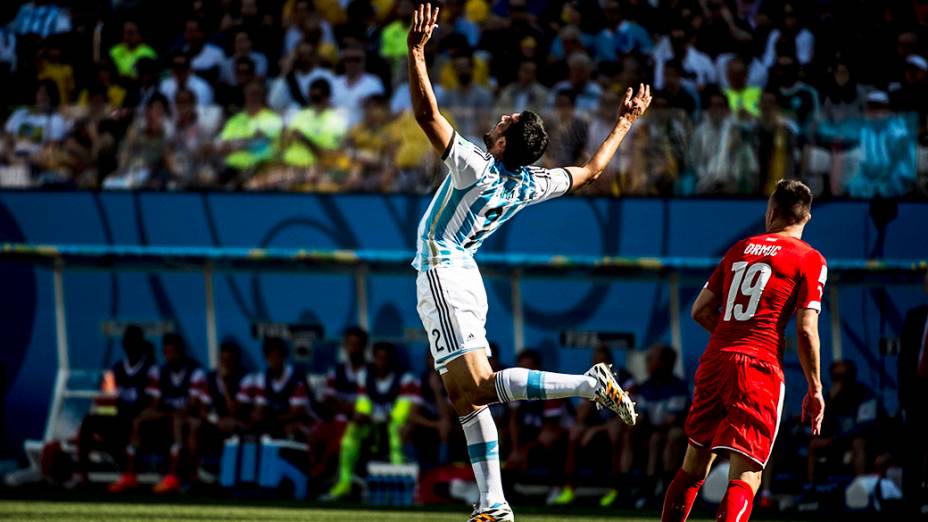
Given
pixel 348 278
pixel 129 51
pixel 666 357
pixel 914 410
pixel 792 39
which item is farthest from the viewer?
pixel 129 51

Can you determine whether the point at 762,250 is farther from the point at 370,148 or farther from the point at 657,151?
the point at 370,148

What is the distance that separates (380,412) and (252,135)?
3079 millimetres

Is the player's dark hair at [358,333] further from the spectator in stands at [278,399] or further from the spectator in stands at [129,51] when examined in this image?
the spectator in stands at [129,51]

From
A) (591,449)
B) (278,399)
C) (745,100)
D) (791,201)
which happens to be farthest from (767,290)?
(278,399)

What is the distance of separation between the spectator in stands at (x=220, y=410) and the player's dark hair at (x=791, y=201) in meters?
7.86

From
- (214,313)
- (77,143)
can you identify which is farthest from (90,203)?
(214,313)

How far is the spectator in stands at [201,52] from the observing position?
1546 centimetres

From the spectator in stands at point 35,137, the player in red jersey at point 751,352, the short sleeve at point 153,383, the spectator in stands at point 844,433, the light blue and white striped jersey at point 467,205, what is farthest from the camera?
the spectator in stands at point 35,137

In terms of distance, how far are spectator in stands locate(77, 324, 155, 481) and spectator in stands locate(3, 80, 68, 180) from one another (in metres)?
2.02

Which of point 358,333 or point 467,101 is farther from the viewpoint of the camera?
point 358,333

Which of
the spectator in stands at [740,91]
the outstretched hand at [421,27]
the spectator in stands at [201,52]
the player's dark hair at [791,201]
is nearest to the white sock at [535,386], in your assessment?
the player's dark hair at [791,201]

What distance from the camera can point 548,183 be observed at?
7516mm

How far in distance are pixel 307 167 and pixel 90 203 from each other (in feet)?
8.02

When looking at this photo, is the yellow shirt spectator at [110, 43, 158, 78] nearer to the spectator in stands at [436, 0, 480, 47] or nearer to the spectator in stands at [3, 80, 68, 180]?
the spectator in stands at [3, 80, 68, 180]
